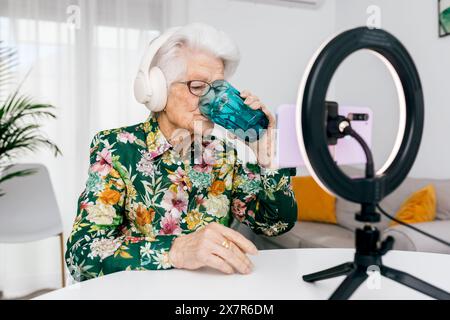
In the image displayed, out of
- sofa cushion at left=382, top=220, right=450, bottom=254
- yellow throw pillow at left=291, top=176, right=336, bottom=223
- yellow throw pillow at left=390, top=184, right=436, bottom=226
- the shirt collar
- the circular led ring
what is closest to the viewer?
the circular led ring

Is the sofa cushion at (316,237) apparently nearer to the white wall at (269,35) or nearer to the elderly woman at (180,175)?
the white wall at (269,35)

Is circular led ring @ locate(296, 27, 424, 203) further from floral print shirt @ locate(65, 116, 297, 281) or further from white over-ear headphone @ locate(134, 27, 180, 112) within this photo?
white over-ear headphone @ locate(134, 27, 180, 112)

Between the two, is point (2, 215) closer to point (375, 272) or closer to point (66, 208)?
point (66, 208)

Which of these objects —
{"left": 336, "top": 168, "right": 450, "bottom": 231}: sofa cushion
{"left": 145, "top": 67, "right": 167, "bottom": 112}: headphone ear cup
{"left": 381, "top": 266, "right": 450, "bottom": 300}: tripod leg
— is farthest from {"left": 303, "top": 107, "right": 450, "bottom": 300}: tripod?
{"left": 336, "top": 168, "right": 450, "bottom": 231}: sofa cushion

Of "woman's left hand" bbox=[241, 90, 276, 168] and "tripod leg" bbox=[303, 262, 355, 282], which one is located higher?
"woman's left hand" bbox=[241, 90, 276, 168]

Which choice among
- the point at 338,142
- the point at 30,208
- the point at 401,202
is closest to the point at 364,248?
the point at 338,142

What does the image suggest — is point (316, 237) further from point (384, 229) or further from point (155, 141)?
point (155, 141)

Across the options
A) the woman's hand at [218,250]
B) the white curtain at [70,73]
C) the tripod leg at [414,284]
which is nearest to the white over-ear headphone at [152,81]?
the woman's hand at [218,250]

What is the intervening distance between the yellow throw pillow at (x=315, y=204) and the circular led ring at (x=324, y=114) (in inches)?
90.5

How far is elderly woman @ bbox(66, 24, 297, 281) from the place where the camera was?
90cm

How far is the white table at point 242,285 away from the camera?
0.64 m

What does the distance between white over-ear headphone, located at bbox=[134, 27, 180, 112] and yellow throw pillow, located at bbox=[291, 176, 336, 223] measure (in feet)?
6.51

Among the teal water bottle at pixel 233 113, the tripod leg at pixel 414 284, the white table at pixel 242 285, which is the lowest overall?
the white table at pixel 242 285
